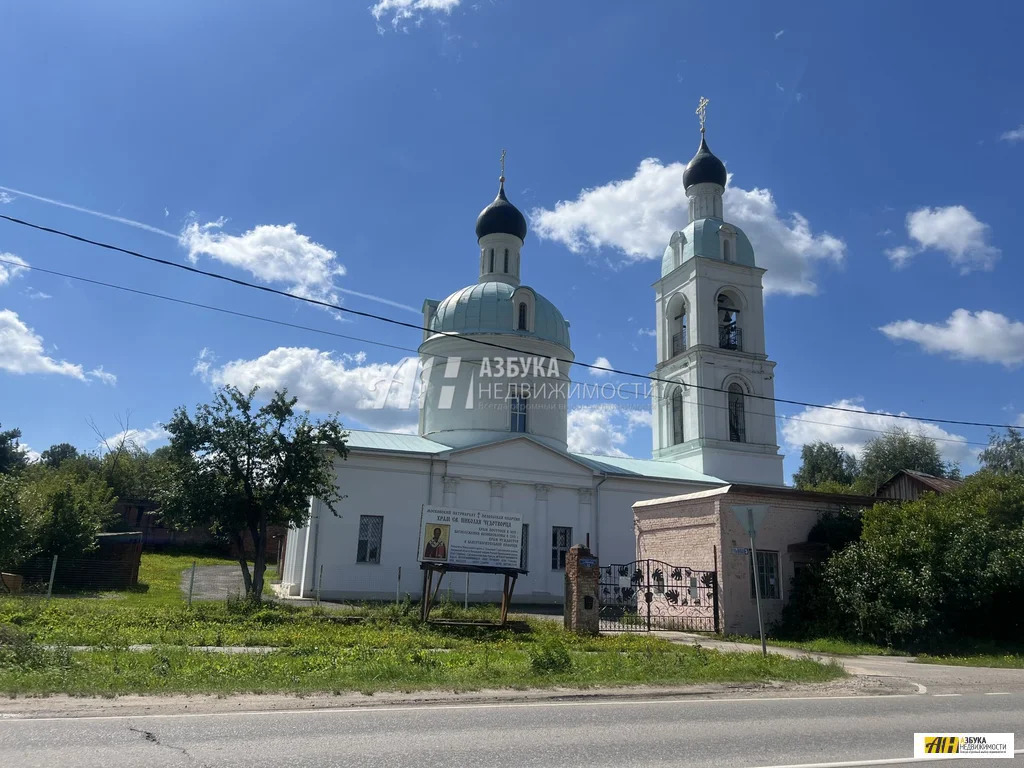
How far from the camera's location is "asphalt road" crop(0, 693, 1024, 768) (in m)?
6.23

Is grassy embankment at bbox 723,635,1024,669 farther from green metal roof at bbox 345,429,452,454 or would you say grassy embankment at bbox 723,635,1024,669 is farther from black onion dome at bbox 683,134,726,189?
black onion dome at bbox 683,134,726,189

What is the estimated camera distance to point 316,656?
12047mm

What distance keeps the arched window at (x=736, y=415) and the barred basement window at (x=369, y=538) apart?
1861cm

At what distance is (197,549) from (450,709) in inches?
1852

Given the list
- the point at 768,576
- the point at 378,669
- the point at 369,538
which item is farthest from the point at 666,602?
the point at 378,669

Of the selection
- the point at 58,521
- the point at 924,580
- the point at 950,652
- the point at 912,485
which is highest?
the point at 912,485

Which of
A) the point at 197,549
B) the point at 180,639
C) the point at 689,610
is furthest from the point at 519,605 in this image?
the point at 197,549

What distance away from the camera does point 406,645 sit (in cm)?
1412

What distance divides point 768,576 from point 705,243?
2314cm

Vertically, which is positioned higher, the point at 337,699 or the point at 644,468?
the point at 644,468

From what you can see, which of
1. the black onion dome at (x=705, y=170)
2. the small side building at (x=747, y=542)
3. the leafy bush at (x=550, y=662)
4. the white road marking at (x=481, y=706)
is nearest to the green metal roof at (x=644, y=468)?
the small side building at (x=747, y=542)

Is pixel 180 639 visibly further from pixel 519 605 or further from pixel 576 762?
pixel 519 605

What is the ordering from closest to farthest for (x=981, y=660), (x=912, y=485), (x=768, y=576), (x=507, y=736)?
(x=507, y=736) → (x=981, y=660) → (x=768, y=576) → (x=912, y=485)

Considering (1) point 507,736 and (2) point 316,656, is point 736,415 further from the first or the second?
(1) point 507,736
